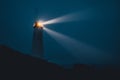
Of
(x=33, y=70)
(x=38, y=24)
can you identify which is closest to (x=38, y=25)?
(x=38, y=24)

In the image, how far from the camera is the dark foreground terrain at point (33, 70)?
14977 mm

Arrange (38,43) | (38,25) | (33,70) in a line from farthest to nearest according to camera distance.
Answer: (38,25), (38,43), (33,70)

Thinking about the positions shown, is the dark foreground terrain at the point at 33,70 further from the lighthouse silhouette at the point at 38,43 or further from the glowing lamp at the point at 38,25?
the glowing lamp at the point at 38,25

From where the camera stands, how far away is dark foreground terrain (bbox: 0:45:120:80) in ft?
49.1

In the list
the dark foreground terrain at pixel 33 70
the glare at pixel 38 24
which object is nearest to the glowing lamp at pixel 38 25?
the glare at pixel 38 24

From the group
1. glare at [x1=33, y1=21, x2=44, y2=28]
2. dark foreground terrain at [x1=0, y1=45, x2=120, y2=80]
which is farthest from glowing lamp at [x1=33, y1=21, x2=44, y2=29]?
dark foreground terrain at [x1=0, y1=45, x2=120, y2=80]

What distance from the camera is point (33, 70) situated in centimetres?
1614

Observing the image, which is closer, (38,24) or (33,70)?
(33,70)

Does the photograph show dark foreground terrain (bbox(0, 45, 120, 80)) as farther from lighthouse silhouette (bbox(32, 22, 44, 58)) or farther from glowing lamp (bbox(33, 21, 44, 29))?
glowing lamp (bbox(33, 21, 44, 29))

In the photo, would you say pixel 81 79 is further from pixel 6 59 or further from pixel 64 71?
pixel 6 59

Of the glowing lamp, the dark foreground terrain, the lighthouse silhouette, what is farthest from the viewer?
the glowing lamp

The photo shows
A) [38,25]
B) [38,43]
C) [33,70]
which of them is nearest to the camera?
[33,70]

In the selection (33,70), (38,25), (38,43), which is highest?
(38,25)

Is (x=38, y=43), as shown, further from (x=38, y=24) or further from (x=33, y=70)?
(x=33, y=70)
